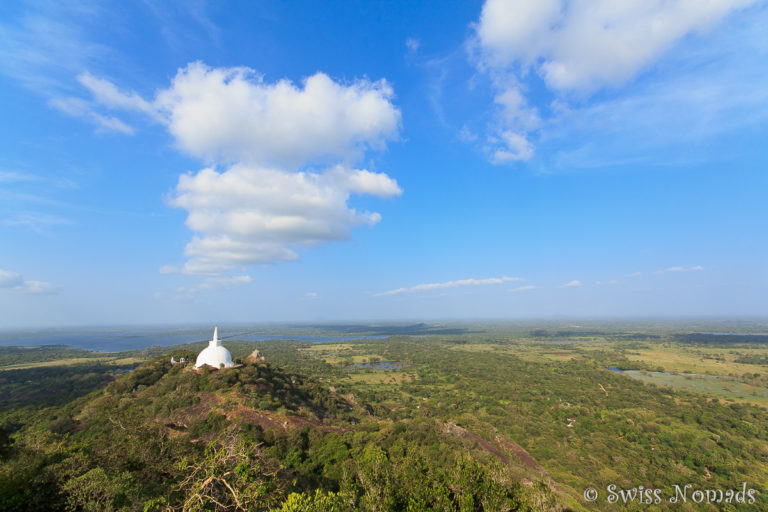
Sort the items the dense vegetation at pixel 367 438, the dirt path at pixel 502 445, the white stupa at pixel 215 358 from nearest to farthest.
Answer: the dense vegetation at pixel 367 438, the dirt path at pixel 502 445, the white stupa at pixel 215 358

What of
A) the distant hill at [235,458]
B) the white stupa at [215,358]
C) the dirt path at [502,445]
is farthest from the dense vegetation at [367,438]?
the white stupa at [215,358]

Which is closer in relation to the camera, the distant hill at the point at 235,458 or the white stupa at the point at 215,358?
the distant hill at the point at 235,458

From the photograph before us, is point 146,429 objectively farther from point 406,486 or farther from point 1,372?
point 1,372

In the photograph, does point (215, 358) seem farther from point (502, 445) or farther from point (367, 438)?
point (502, 445)

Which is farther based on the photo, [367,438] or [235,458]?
[367,438]

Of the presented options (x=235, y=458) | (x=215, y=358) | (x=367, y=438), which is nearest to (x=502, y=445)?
(x=367, y=438)

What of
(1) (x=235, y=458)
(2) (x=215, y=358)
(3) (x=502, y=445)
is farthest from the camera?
(2) (x=215, y=358)

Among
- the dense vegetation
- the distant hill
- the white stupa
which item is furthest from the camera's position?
the white stupa

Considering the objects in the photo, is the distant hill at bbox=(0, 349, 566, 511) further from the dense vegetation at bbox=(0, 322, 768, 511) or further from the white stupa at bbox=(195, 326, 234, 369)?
the white stupa at bbox=(195, 326, 234, 369)

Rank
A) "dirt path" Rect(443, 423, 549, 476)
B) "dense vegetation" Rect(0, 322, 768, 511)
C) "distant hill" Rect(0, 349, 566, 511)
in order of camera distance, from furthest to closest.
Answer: "dirt path" Rect(443, 423, 549, 476), "dense vegetation" Rect(0, 322, 768, 511), "distant hill" Rect(0, 349, 566, 511)

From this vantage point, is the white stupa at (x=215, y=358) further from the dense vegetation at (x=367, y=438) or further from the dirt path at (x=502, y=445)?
the dirt path at (x=502, y=445)

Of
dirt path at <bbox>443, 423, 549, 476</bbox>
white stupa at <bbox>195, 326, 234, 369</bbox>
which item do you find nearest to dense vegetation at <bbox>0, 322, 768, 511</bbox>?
dirt path at <bbox>443, 423, 549, 476</bbox>
